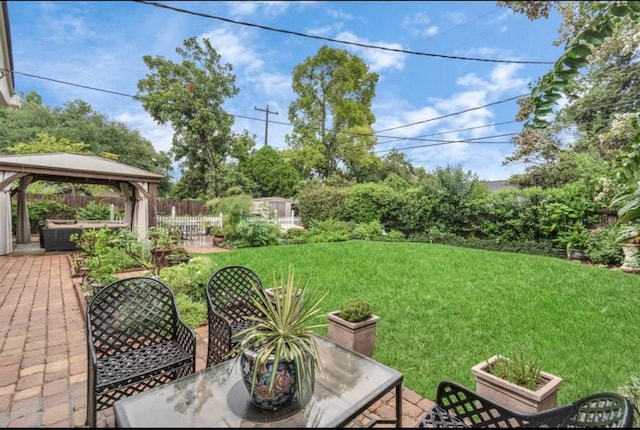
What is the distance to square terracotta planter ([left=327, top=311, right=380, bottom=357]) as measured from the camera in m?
2.58

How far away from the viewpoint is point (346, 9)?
1490 millimetres

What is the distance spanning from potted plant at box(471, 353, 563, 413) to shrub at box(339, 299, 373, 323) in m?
0.94

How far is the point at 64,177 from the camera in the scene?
28.3 ft

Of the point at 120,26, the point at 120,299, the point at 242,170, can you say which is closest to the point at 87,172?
the point at 120,299

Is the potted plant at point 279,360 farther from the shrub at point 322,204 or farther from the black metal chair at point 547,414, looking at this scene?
the shrub at point 322,204

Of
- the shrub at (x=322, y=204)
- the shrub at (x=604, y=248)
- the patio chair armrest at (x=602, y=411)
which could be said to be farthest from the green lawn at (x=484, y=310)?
the shrub at (x=322, y=204)

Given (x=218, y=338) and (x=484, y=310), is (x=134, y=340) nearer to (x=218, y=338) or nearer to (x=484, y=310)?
(x=218, y=338)

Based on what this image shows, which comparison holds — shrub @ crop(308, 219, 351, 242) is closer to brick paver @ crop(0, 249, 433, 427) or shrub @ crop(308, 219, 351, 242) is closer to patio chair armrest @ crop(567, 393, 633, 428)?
brick paver @ crop(0, 249, 433, 427)

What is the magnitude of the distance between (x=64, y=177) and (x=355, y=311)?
976cm

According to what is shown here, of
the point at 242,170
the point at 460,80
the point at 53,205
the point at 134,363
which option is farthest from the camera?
the point at 242,170

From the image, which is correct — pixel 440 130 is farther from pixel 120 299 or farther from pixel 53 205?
pixel 53 205

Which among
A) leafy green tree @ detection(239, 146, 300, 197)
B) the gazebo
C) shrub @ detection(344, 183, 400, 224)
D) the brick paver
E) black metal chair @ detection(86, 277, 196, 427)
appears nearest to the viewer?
Answer: black metal chair @ detection(86, 277, 196, 427)

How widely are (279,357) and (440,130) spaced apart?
17.1 metres

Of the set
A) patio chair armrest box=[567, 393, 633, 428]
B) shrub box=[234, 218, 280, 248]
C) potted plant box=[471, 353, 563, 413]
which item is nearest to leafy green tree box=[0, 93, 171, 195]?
shrub box=[234, 218, 280, 248]
